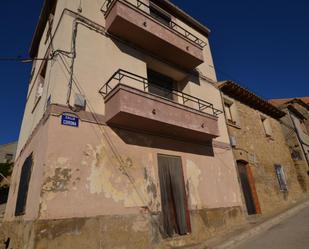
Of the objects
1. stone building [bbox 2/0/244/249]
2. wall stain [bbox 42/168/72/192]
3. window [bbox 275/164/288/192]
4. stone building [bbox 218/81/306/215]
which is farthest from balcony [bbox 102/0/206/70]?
window [bbox 275/164/288/192]

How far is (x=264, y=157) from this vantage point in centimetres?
1223

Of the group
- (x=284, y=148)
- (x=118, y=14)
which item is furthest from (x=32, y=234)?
(x=284, y=148)

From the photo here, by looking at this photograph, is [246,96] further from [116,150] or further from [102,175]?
[102,175]

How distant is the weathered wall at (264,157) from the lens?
10852 millimetres

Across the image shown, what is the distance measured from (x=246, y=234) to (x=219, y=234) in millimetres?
984

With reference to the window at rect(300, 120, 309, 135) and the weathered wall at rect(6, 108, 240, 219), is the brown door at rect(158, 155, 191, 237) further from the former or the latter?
the window at rect(300, 120, 309, 135)

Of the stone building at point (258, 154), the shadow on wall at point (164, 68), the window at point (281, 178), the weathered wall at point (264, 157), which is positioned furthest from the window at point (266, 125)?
the shadow on wall at point (164, 68)

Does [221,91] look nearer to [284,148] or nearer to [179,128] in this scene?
[179,128]

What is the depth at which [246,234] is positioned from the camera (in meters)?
6.84

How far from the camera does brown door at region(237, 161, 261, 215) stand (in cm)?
991

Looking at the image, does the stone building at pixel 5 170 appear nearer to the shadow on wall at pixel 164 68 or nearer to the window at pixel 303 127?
the shadow on wall at pixel 164 68

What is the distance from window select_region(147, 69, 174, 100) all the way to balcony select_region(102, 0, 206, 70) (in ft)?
2.53

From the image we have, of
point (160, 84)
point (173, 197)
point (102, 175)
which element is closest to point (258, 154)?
point (160, 84)

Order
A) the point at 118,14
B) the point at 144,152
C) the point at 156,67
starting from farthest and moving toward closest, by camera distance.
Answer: the point at 156,67
the point at 118,14
the point at 144,152
